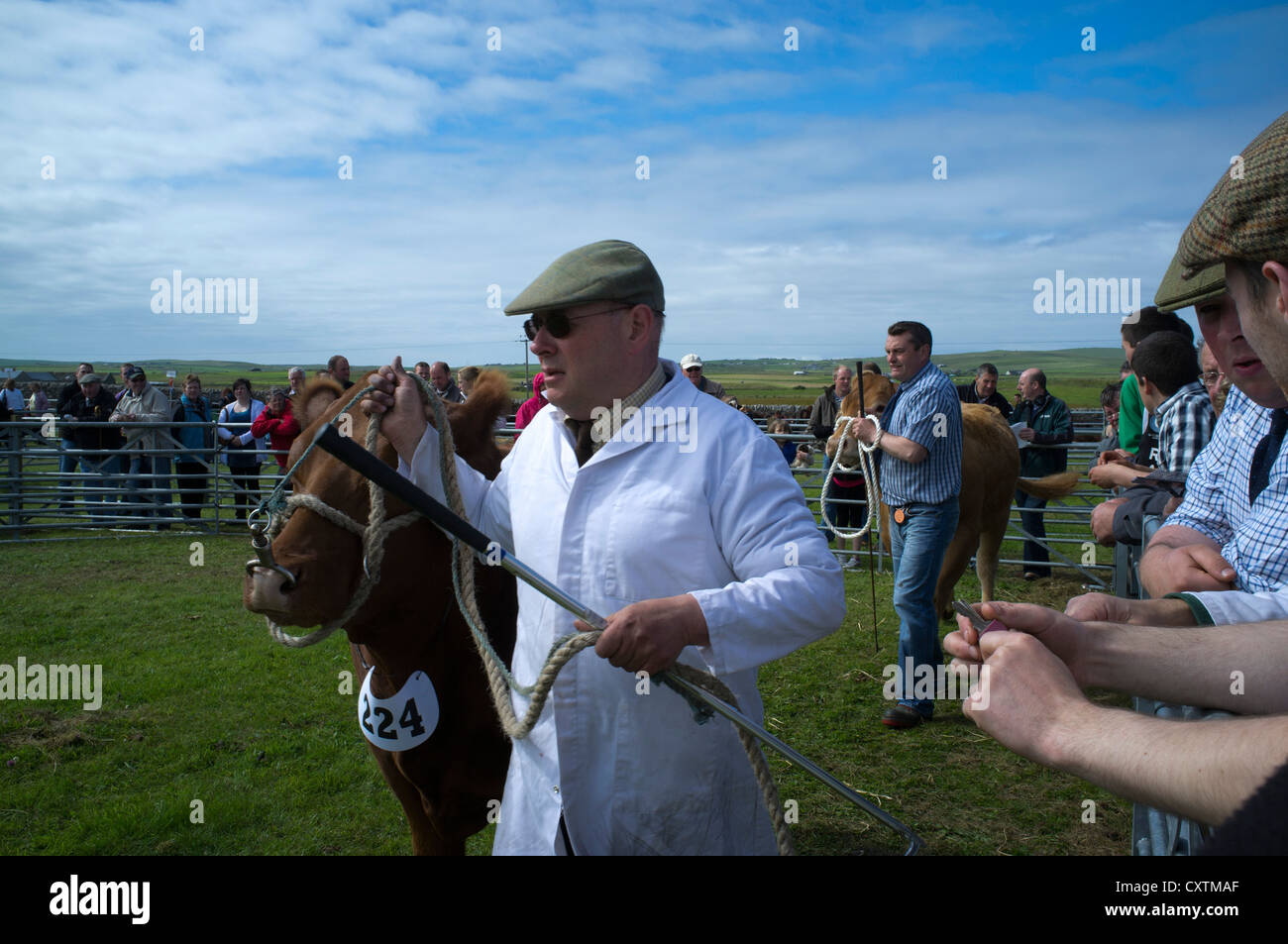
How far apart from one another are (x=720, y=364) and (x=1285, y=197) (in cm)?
11405

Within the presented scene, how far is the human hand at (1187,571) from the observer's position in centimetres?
210

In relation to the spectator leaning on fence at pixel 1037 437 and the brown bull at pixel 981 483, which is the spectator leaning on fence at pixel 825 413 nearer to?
the brown bull at pixel 981 483

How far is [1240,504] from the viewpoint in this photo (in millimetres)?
2336

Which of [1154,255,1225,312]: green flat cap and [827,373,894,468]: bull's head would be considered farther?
[827,373,894,468]: bull's head

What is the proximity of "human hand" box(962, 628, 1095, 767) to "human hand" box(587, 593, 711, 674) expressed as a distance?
0.63m

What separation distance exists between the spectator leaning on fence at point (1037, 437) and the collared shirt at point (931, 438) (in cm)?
444

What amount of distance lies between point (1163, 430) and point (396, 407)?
4088 mm

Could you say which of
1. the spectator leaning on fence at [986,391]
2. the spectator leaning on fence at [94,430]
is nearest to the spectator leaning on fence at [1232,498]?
the spectator leaning on fence at [986,391]

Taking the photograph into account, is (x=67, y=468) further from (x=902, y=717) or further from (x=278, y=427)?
(x=902, y=717)

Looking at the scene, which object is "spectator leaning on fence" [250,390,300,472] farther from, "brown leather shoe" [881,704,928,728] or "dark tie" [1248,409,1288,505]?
"dark tie" [1248,409,1288,505]

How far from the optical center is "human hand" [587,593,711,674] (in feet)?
5.74

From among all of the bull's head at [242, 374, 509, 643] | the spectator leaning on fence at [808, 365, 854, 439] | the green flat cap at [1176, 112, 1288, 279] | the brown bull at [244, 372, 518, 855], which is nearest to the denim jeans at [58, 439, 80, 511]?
the spectator leaning on fence at [808, 365, 854, 439]

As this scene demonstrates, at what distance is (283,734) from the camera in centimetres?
535
